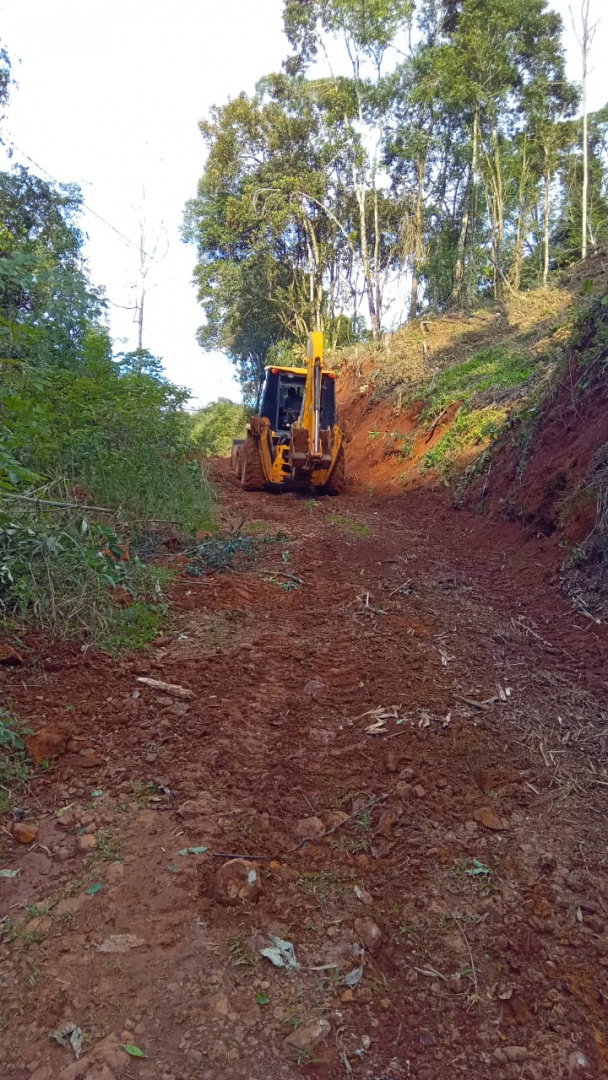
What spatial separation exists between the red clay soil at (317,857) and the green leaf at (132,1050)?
1cm

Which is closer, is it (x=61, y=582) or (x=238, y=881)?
(x=238, y=881)

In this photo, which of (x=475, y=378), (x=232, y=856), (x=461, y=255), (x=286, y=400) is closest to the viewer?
(x=232, y=856)

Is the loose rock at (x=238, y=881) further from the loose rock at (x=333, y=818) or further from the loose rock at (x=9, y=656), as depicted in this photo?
the loose rock at (x=9, y=656)

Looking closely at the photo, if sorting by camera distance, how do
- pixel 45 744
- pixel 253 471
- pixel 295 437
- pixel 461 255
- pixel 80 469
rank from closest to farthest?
pixel 45 744 < pixel 80 469 < pixel 295 437 < pixel 253 471 < pixel 461 255

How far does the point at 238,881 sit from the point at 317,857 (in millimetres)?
348

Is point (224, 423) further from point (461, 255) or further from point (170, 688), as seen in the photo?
point (170, 688)

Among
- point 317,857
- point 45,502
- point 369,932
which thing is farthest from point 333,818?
point 45,502

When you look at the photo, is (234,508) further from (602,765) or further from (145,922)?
(145,922)

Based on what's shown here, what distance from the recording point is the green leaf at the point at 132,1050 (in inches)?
69.9

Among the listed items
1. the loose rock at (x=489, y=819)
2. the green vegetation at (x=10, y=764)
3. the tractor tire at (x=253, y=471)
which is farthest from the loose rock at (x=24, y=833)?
the tractor tire at (x=253, y=471)

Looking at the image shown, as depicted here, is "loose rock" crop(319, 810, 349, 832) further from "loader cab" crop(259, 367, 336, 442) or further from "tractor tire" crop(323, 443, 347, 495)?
"loader cab" crop(259, 367, 336, 442)

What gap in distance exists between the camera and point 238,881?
242cm

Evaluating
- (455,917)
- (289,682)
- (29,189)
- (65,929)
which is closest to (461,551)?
(289,682)

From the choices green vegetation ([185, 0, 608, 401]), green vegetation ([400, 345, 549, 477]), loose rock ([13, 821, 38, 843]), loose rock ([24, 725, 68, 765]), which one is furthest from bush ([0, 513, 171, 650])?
green vegetation ([185, 0, 608, 401])
